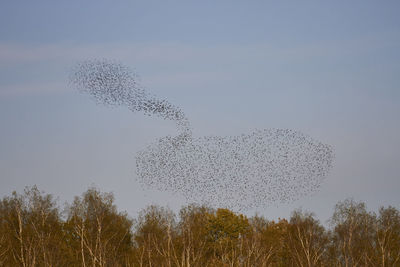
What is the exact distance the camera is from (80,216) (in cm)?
6341

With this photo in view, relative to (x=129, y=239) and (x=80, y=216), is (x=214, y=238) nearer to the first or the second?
(x=129, y=239)

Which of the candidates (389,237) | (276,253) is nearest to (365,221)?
(389,237)

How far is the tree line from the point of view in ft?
188

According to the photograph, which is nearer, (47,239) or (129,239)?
(47,239)

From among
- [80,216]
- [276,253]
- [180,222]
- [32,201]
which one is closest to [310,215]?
[276,253]

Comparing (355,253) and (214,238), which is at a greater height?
(214,238)

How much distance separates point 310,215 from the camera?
71.5 m

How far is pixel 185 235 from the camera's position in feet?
218

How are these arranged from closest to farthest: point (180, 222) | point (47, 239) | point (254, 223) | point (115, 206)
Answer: point (47, 239) < point (115, 206) < point (180, 222) < point (254, 223)

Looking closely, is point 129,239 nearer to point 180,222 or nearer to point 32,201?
point 180,222

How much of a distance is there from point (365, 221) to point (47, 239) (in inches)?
1342

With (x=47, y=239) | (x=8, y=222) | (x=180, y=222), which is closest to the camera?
(x=47, y=239)

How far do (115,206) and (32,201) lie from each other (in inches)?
358

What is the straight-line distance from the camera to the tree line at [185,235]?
5738cm
